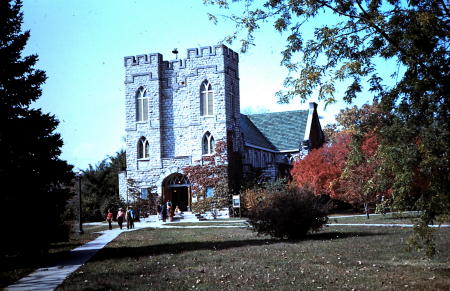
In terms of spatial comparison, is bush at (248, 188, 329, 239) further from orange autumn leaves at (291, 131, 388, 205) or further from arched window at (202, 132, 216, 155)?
arched window at (202, 132, 216, 155)

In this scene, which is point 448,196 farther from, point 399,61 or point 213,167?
point 213,167

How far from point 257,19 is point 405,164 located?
4.10m

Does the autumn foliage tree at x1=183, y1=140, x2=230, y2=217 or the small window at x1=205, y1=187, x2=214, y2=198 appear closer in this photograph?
the autumn foliage tree at x1=183, y1=140, x2=230, y2=217

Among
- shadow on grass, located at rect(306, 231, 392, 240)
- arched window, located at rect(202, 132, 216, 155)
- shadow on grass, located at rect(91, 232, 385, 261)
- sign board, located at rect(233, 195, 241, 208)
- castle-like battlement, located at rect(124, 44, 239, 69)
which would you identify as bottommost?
shadow on grass, located at rect(91, 232, 385, 261)

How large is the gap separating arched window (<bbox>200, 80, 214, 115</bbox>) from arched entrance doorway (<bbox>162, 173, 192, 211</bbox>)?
5714 mm

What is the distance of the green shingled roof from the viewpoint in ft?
176

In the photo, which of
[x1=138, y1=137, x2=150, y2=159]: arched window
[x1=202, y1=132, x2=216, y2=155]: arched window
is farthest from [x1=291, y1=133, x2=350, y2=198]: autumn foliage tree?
[x1=138, y1=137, x2=150, y2=159]: arched window

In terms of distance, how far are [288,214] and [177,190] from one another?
26.2 metres

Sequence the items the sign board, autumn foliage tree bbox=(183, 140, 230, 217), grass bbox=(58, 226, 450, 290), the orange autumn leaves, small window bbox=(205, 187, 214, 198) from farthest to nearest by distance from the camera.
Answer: small window bbox=(205, 187, 214, 198)
autumn foliage tree bbox=(183, 140, 230, 217)
the sign board
the orange autumn leaves
grass bbox=(58, 226, 450, 290)

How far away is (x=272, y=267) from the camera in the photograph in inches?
475

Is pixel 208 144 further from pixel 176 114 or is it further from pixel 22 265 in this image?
pixel 22 265

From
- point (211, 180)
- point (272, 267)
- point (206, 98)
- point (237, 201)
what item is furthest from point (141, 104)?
point (272, 267)

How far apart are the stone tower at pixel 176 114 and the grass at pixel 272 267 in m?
25.1

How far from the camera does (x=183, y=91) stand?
4409 centimetres
